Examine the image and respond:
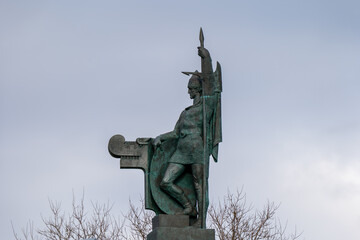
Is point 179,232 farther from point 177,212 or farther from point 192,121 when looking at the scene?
point 192,121

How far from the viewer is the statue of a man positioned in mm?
14125

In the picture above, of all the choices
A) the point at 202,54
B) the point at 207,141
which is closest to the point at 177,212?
the point at 207,141

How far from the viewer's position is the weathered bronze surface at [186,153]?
1415 cm

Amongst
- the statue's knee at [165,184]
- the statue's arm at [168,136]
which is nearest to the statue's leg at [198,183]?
the statue's knee at [165,184]

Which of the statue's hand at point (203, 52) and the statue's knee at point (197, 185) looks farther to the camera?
the statue's hand at point (203, 52)

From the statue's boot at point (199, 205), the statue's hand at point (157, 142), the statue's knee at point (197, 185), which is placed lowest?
the statue's boot at point (199, 205)

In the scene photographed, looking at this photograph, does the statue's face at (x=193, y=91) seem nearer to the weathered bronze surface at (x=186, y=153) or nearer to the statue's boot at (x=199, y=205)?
the weathered bronze surface at (x=186, y=153)

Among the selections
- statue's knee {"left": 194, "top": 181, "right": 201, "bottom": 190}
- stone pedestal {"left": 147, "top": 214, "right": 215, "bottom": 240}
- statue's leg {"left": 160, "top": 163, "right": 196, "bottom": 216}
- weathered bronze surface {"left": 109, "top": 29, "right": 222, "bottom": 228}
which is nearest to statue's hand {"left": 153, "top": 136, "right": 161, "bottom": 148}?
weathered bronze surface {"left": 109, "top": 29, "right": 222, "bottom": 228}

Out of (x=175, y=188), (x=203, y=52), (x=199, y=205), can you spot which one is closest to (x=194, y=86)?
(x=203, y=52)

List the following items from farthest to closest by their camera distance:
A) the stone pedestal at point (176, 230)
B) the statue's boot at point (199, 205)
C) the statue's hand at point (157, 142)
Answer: the statue's hand at point (157, 142) < the statue's boot at point (199, 205) < the stone pedestal at point (176, 230)

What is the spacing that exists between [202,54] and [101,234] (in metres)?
10.4

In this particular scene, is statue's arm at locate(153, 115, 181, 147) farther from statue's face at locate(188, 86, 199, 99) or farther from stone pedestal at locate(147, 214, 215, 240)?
stone pedestal at locate(147, 214, 215, 240)

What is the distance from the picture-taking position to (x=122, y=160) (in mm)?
14359

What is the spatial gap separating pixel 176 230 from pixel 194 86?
2375mm
